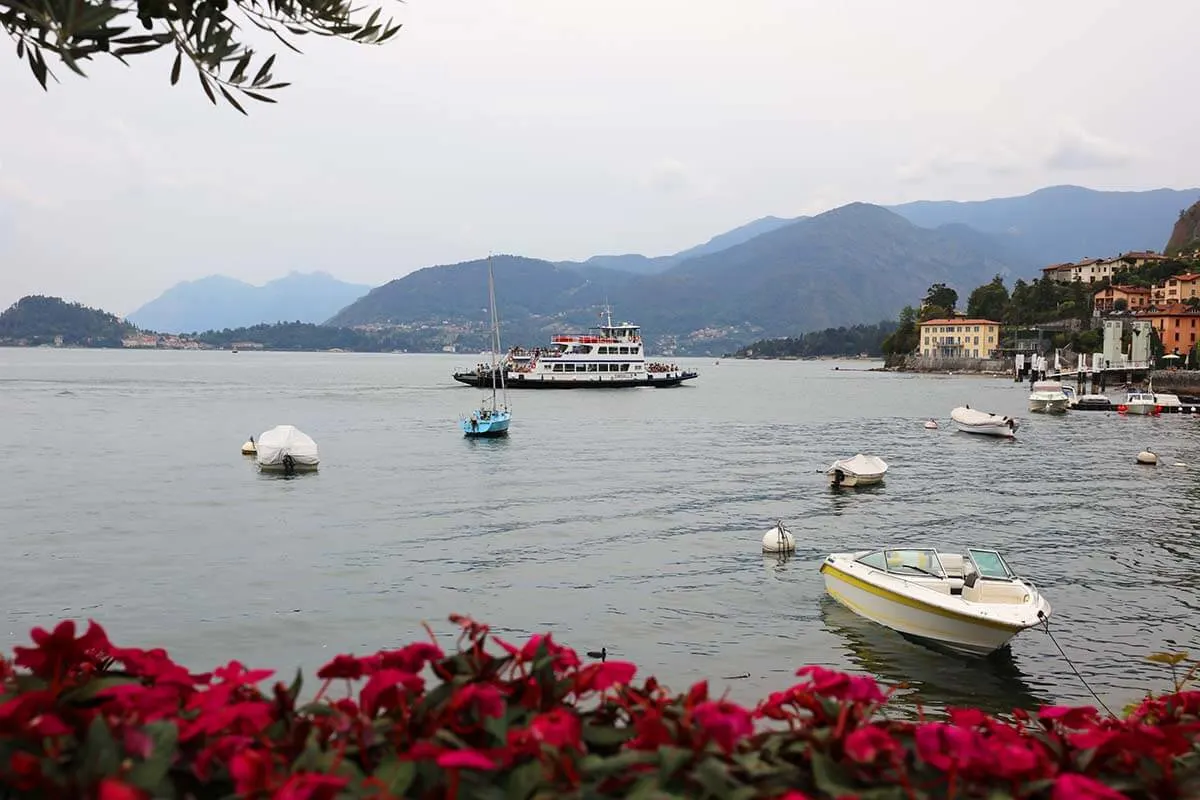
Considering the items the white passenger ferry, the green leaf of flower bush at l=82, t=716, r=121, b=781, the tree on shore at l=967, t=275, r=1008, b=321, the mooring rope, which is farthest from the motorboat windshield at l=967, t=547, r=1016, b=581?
the tree on shore at l=967, t=275, r=1008, b=321

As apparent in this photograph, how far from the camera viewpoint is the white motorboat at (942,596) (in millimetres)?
14742

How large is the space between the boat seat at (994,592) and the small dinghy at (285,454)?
28.5 metres

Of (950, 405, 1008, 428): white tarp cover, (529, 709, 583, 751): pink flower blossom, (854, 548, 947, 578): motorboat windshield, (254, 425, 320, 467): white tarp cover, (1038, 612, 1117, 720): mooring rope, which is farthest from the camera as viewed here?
(950, 405, 1008, 428): white tarp cover

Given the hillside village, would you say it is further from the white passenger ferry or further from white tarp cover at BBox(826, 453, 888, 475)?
white tarp cover at BBox(826, 453, 888, 475)

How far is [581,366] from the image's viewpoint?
10531 cm

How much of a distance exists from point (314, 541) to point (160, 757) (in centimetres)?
2308

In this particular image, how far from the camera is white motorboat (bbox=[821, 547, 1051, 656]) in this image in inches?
580

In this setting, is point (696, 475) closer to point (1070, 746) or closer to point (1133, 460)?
point (1133, 460)

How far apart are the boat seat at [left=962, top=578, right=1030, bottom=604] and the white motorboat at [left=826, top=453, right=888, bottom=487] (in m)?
19.0

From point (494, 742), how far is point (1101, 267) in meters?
209

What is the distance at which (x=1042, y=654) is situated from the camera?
1570 centimetres

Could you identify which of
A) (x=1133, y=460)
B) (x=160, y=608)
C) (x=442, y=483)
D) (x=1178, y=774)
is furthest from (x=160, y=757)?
(x=1133, y=460)

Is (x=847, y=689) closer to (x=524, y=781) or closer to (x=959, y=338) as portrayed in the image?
(x=524, y=781)

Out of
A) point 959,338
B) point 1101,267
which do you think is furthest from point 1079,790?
point 1101,267
